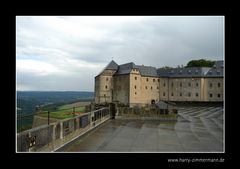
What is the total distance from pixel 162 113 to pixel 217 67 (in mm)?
42587

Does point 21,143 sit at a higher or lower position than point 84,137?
higher

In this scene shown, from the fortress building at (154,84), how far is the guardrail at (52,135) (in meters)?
40.0

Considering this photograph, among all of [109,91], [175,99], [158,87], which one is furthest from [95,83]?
[175,99]

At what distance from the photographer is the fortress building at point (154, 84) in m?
50.0

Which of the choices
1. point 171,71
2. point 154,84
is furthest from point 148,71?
point 171,71

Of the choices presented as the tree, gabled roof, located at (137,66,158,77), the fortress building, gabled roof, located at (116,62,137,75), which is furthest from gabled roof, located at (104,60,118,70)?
the tree

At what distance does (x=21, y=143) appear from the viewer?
4723 millimetres

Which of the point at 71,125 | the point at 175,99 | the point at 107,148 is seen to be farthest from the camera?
the point at 175,99

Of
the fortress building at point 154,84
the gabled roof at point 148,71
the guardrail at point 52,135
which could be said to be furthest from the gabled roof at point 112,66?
the guardrail at point 52,135

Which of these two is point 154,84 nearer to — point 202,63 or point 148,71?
point 148,71

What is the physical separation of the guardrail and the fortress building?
40.0 meters

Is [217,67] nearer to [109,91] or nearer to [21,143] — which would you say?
[109,91]

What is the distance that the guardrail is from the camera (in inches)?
195

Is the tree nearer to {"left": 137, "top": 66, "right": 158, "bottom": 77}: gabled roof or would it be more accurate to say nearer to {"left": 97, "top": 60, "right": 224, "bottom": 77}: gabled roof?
{"left": 97, "top": 60, "right": 224, "bottom": 77}: gabled roof
